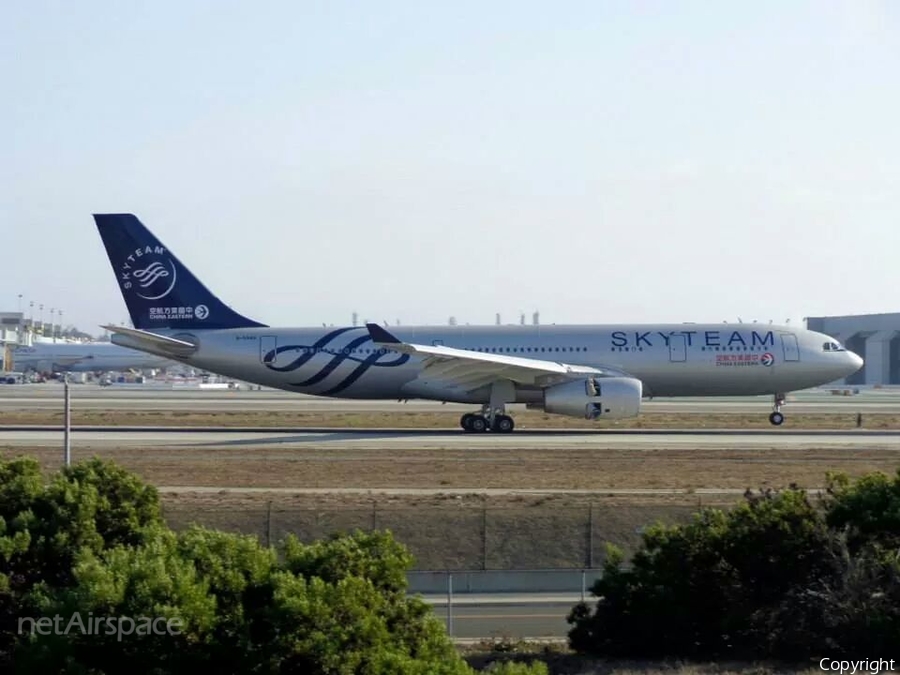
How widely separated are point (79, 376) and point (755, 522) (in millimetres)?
136900

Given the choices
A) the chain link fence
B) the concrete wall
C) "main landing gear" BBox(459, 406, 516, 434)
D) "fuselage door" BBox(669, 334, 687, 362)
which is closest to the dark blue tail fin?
"main landing gear" BBox(459, 406, 516, 434)

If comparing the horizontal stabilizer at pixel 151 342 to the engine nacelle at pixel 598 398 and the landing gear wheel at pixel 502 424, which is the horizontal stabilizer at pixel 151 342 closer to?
the landing gear wheel at pixel 502 424

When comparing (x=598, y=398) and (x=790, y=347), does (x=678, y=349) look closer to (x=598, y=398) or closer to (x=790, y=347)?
(x=790, y=347)

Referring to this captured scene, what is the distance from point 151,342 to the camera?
137 ft

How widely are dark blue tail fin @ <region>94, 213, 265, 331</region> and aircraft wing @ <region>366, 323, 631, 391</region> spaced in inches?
322

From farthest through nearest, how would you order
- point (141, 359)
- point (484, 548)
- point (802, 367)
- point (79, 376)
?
1. point (79, 376)
2. point (141, 359)
3. point (802, 367)
4. point (484, 548)

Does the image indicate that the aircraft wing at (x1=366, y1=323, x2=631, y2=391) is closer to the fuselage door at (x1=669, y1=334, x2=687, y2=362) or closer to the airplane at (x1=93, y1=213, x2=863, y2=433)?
the airplane at (x1=93, y1=213, x2=863, y2=433)

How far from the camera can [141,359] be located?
134375mm

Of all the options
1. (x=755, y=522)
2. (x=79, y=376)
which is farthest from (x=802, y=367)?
(x=79, y=376)

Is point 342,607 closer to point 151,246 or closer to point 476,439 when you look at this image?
point 476,439

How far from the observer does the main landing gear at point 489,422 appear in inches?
1642

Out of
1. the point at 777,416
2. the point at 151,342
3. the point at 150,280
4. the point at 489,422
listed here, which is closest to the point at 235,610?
the point at 489,422

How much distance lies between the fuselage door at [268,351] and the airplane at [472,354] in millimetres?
36

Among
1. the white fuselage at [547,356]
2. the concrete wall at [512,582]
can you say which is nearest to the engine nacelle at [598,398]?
the white fuselage at [547,356]
